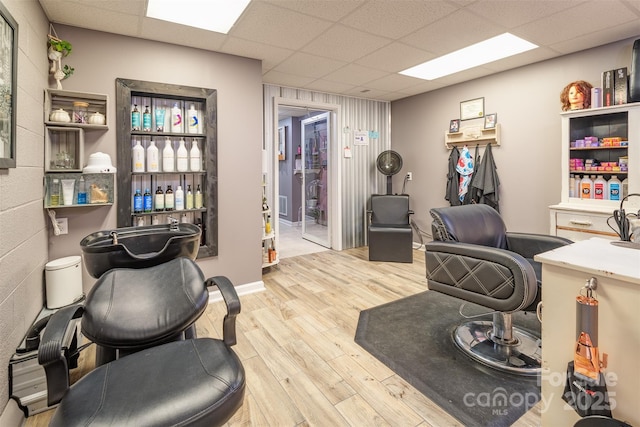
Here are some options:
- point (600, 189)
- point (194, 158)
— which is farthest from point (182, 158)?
point (600, 189)

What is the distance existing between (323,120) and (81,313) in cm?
477

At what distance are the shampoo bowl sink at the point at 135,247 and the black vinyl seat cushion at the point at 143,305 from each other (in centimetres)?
5

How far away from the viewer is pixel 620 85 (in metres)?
2.76

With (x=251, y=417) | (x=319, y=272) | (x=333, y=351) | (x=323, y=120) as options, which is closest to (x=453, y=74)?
(x=323, y=120)

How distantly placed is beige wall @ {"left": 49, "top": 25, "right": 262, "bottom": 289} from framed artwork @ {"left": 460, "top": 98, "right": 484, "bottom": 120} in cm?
272

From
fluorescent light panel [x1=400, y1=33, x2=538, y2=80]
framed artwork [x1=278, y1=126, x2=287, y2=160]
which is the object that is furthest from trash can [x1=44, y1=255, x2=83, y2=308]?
framed artwork [x1=278, y1=126, x2=287, y2=160]

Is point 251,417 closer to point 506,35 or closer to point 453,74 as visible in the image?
point 506,35

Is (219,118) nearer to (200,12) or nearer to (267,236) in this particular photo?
(200,12)

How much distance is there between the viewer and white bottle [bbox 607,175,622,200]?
2812 mm

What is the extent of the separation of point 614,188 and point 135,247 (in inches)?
152

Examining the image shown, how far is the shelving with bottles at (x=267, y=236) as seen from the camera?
12.5ft

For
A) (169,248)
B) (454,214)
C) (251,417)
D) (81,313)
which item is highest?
(454,214)

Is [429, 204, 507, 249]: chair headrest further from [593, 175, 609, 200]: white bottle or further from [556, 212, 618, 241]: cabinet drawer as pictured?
[593, 175, 609, 200]: white bottle

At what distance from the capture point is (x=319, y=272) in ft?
12.9
